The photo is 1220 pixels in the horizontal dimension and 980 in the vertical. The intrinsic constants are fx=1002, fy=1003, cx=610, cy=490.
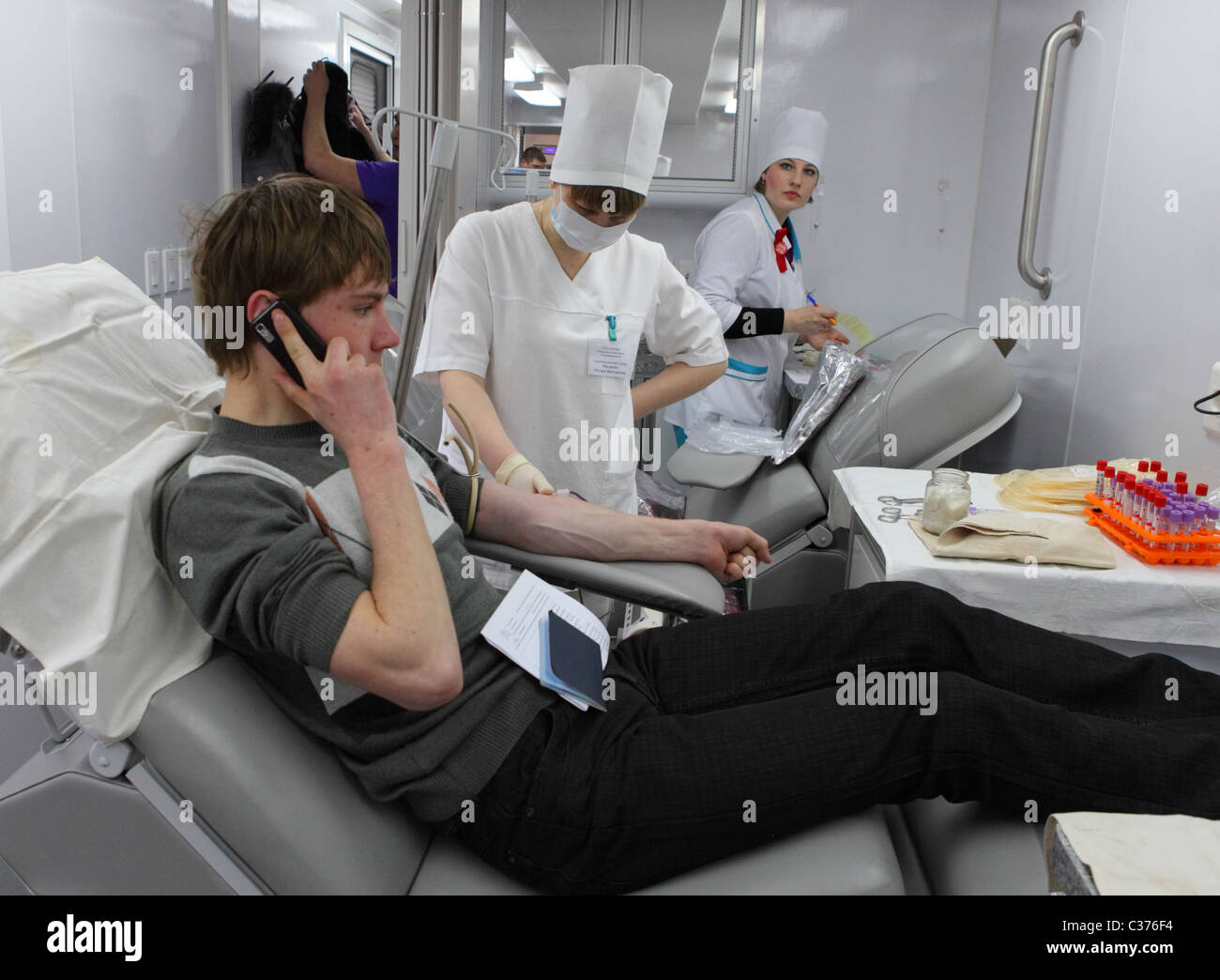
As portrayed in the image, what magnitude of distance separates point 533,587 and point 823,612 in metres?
0.44

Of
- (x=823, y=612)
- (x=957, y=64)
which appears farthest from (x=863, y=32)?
(x=823, y=612)

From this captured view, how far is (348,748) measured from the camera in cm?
117

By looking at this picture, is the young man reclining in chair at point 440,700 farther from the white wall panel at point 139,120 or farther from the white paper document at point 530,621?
the white wall panel at point 139,120

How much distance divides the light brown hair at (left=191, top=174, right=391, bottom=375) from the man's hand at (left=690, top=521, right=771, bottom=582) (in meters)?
0.67

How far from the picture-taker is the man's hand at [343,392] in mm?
1180

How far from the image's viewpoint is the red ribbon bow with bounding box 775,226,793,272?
358cm

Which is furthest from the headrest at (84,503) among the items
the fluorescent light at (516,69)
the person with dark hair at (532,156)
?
the fluorescent light at (516,69)

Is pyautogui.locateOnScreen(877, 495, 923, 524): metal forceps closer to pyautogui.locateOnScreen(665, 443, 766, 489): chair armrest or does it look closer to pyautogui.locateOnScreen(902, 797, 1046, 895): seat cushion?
pyautogui.locateOnScreen(902, 797, 1046, 895): seat cushion

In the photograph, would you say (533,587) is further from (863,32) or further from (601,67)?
(863,32)

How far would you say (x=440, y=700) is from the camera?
112 cm

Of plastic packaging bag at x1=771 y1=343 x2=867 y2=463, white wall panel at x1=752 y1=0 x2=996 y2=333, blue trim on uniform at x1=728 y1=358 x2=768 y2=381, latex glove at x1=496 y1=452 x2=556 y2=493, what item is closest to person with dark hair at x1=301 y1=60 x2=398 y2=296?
blue trim on uniform at x1=728 y1=358 x2=768 y2=381

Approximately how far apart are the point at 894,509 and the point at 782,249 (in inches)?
73.0

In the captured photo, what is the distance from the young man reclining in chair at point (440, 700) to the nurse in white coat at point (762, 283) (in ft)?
7.22
